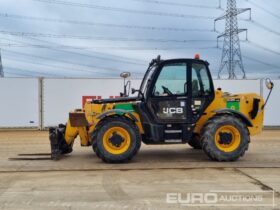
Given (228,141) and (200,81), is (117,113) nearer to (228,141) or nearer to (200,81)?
(200,81)

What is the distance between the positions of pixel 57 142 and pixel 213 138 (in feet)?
11.9

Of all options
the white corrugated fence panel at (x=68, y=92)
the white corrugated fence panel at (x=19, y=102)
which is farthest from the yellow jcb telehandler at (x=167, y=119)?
the white corrugated fence panel at (x=19, y=102)

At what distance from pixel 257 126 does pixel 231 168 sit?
74.2 inches

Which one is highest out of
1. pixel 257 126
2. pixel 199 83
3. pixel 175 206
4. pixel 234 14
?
pixel 234 14

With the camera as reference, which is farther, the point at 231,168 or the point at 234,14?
the point at 234,14

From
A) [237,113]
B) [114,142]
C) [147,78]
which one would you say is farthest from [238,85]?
[114,142]

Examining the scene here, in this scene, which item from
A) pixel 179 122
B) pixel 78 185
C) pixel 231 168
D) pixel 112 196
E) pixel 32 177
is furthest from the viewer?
pixel 179 122

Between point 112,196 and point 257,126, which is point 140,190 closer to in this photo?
point 112,196

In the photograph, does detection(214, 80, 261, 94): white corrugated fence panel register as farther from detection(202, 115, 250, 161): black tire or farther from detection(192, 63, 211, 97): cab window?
detection(202, 115, 250, 161): black tire

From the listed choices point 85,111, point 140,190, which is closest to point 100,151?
point 85,111

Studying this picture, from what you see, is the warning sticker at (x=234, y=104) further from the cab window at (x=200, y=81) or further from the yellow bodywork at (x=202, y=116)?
the cab window at (x=200, y=81)

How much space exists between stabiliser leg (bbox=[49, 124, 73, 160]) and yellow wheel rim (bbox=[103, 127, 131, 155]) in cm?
137

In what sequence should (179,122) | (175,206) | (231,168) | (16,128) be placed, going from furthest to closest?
1. (16,128)
2. (179,122)
3. (231,168)
4. (175,206)

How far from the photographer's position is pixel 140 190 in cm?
671
